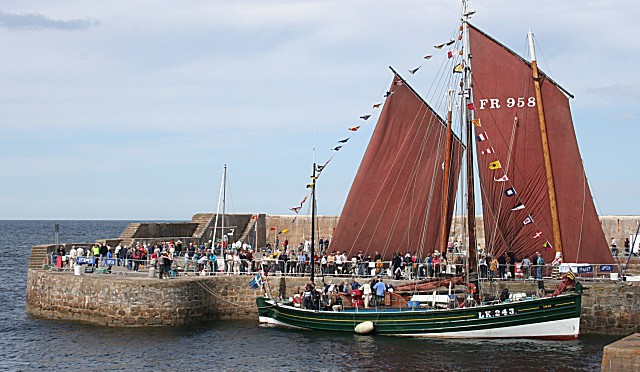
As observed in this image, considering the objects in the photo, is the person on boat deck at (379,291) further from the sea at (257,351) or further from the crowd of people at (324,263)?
the crowd of people at (324,263)

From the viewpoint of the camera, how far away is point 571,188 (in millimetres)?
38469

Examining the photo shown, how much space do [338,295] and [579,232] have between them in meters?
11.1

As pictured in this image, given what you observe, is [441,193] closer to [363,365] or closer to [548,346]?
[548,346]

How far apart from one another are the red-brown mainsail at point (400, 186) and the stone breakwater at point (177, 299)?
4.66 metres

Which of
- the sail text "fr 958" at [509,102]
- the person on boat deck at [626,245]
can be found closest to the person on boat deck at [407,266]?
the sail text "fr 958" at [509,102]

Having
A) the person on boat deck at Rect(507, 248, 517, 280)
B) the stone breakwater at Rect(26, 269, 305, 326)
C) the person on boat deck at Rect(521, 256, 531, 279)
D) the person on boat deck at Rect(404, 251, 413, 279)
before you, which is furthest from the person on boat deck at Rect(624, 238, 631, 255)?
the stone breakwater at Rect(26, 269, 305, 326)

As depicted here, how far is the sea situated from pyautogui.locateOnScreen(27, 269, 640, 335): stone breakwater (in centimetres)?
67

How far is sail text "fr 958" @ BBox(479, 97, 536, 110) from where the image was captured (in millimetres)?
39875

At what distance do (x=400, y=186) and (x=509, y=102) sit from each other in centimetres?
642

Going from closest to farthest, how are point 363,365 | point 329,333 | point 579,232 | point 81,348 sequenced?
1. point 363,365
2. point 81,348
3. point 329,333
4. point 579,232

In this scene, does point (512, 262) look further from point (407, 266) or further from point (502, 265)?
point (407, 266)

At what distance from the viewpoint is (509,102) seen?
132ft

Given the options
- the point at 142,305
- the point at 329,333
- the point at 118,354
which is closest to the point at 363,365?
the point at 329,333

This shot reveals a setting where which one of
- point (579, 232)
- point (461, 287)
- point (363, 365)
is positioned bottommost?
point (363, 365)
